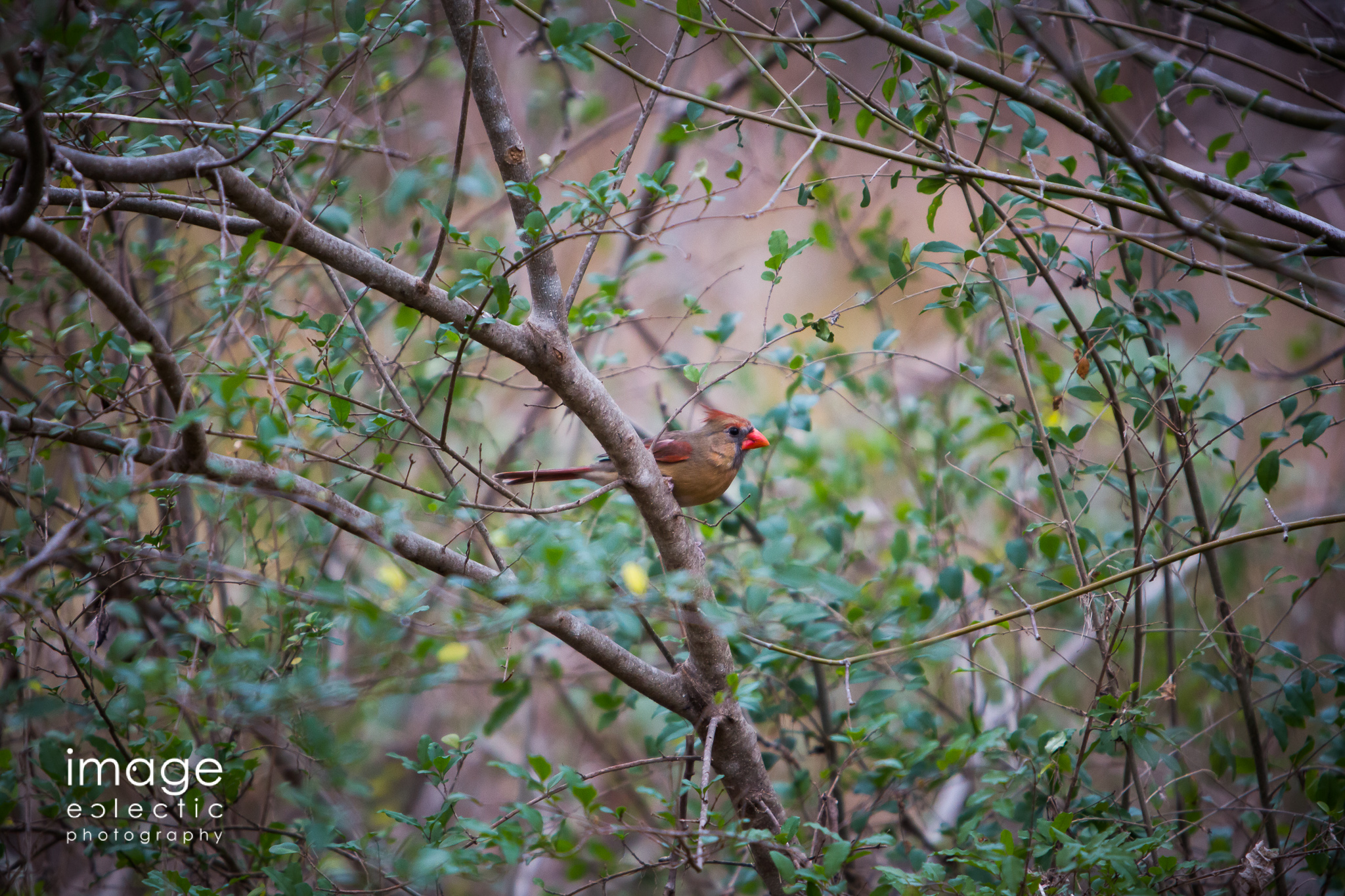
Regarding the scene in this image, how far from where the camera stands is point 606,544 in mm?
1495

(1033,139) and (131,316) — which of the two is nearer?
(131,316)

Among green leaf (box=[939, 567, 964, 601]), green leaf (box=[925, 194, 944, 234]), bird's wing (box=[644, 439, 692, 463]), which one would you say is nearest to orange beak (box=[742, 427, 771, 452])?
bird's wing (box=[644, 439, 692, 463])

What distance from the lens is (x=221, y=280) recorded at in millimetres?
1648

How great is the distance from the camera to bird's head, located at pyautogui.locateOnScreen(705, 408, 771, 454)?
151 inches

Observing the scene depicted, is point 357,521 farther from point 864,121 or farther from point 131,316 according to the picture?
point 864,121

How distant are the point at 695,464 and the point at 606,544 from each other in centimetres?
206

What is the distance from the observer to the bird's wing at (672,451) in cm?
361

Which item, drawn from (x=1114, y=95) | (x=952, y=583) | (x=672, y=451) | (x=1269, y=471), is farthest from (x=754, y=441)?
(x=1114, y=95)

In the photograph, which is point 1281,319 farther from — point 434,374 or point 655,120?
point 434,374

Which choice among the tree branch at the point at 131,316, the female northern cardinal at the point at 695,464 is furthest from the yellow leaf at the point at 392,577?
the female northern cardinal at the point at 695,464

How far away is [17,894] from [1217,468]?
5.84 m

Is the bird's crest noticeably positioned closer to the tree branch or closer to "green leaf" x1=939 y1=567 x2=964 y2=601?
"green leaf" x1=939 y1=567 x2=964 y2=601

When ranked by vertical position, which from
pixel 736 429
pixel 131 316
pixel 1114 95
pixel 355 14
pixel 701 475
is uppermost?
pixel 355 14

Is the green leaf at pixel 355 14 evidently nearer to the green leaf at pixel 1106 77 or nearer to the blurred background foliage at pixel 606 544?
the blurred background foliage at pixel 606 544
